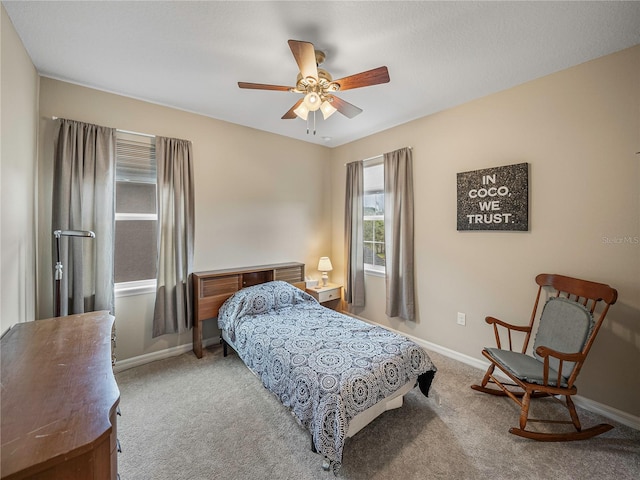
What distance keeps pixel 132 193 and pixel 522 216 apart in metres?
3.78

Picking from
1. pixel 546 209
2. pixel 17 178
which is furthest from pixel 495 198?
pixel 17 178

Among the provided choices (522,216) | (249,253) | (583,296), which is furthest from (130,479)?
(522,216)

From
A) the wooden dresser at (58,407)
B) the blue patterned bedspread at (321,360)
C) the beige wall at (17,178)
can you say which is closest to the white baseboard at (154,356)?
the blue patterned bedspread at (321,360)

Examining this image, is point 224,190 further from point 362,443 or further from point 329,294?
point 362,443

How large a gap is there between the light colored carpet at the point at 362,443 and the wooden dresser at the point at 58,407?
34.6 inches

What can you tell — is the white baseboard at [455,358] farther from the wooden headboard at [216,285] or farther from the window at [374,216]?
the window at [374,216]

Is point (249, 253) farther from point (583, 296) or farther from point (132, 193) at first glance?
point (583, 296)

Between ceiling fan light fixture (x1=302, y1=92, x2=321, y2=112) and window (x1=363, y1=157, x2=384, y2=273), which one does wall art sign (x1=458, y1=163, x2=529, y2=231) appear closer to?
window (x1=363, y1=157, x2=384, y2=273)

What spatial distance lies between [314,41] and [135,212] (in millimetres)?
2370

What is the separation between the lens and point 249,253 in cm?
356

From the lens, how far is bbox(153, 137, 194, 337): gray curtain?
2.79m

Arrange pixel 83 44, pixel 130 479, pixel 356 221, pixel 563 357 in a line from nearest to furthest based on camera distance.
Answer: pixel 130 479
pixel 563 357
pixel 83 44
pixel 356 221

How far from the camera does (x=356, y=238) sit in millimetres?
3867

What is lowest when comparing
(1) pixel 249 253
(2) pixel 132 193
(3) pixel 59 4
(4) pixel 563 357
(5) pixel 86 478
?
(4) pixel 563 357
